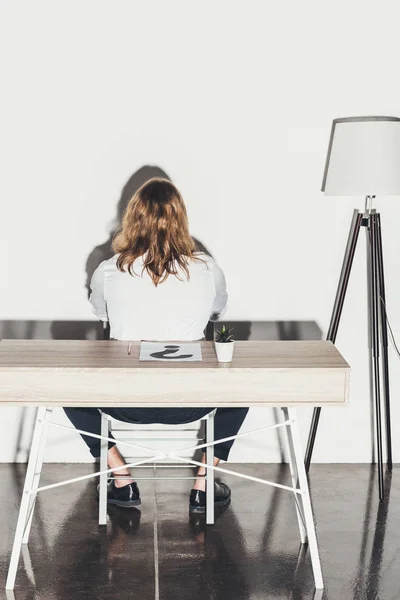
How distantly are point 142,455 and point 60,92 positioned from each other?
5.59 ft

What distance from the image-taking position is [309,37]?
376cm

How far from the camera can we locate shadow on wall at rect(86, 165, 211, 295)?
3.83 meters

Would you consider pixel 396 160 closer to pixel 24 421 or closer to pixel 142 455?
pixel 142 455

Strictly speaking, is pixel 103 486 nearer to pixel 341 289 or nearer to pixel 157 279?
pixel 157 279

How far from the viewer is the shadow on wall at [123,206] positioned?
3830mm

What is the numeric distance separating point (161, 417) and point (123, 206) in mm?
1127

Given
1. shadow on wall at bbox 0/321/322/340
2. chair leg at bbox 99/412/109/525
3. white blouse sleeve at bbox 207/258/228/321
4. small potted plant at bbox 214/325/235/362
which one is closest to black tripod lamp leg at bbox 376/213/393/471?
shadow on wall at bbox 0/321/322/340

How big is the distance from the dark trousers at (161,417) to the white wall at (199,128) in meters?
0.66

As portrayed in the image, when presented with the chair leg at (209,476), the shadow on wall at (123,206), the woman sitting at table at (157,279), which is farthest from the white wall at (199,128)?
the chair leg at (209,476)

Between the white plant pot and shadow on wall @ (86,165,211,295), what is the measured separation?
1085 millimetres

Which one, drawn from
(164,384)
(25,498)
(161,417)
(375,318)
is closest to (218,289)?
(161,417)

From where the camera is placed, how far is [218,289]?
3391mm

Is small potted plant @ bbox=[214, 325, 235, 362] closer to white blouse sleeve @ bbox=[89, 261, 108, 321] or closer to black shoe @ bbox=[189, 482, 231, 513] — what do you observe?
white blouse sleeve @ bbox=[89, 261, 108, 321]

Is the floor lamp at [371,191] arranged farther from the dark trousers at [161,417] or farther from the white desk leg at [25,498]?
the white desk leg at [25,498]
